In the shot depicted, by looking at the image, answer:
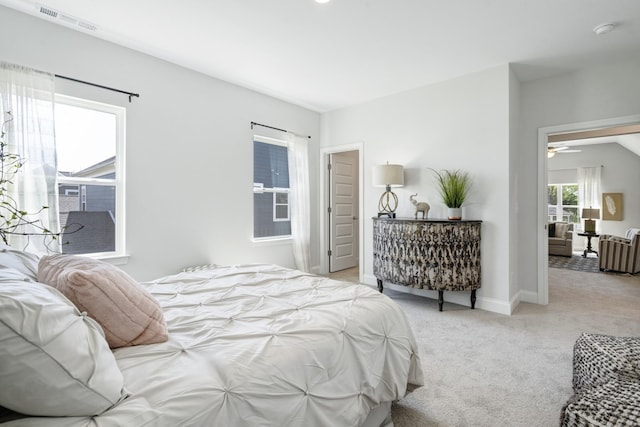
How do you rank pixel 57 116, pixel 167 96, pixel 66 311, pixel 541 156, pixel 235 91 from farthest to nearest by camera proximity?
1. pixel 235 91
2. pixel 541 156
3. pixel 167 96
4. pixel 57 116
5. pixel 66 311

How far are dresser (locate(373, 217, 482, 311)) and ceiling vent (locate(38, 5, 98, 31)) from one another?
139 inches

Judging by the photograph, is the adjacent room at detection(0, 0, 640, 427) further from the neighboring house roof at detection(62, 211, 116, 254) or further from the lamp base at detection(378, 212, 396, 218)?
the lamp base at detection(378, 212, 396, 218)

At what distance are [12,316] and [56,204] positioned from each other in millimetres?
2370

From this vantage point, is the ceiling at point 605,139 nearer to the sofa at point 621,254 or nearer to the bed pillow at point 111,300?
the sofa at point 621,254

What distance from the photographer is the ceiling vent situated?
2.46m

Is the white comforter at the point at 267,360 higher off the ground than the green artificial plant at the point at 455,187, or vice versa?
the green artificial plant at the point at 455,187

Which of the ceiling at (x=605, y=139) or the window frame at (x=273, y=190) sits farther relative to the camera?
the ceiling at (x=605, y=139)

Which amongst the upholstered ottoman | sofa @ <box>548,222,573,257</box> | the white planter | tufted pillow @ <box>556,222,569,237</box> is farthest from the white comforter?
tufted pillow @ <box>556,222,569,237</box>

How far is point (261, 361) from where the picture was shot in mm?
1083

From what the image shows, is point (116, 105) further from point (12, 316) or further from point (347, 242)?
point (347, 242)

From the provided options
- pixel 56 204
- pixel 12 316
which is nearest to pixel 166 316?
pixel 12 316

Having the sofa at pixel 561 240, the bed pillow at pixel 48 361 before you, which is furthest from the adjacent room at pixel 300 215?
the sofa at pixel 561 240

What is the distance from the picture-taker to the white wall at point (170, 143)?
105 inches

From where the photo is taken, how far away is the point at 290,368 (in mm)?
1116
